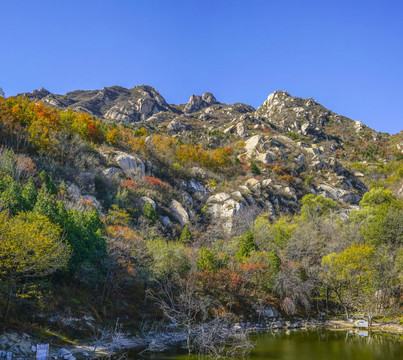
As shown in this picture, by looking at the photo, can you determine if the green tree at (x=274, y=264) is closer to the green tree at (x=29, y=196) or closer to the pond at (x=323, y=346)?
the pond at (x=323, y=346)

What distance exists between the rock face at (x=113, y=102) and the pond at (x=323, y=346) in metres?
132


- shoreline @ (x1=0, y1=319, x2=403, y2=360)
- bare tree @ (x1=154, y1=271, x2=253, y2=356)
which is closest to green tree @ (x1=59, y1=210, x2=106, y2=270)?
bare tree @ (x1=154, y1=271, x2=253, y2=356)

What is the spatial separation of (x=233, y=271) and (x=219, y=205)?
28.7m

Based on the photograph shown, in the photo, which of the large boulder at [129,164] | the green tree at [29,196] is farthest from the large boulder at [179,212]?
the green tree at [29,196]

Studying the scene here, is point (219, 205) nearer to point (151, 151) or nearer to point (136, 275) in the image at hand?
point (151, 151)

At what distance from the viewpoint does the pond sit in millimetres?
20625

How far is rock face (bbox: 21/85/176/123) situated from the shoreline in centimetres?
12805

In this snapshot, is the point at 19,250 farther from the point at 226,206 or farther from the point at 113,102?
A: the point at 113,102

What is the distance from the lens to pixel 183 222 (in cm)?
5709

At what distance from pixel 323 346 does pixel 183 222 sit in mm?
35805

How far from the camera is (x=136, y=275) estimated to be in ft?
98.2

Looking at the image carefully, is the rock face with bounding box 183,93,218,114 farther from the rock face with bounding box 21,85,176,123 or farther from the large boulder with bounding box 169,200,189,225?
the large boulder with bounding box 169,200,189,225

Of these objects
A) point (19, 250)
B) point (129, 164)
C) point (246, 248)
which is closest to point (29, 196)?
point (19, 250)

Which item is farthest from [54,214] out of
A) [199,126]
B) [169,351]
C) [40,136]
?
[199,126]
